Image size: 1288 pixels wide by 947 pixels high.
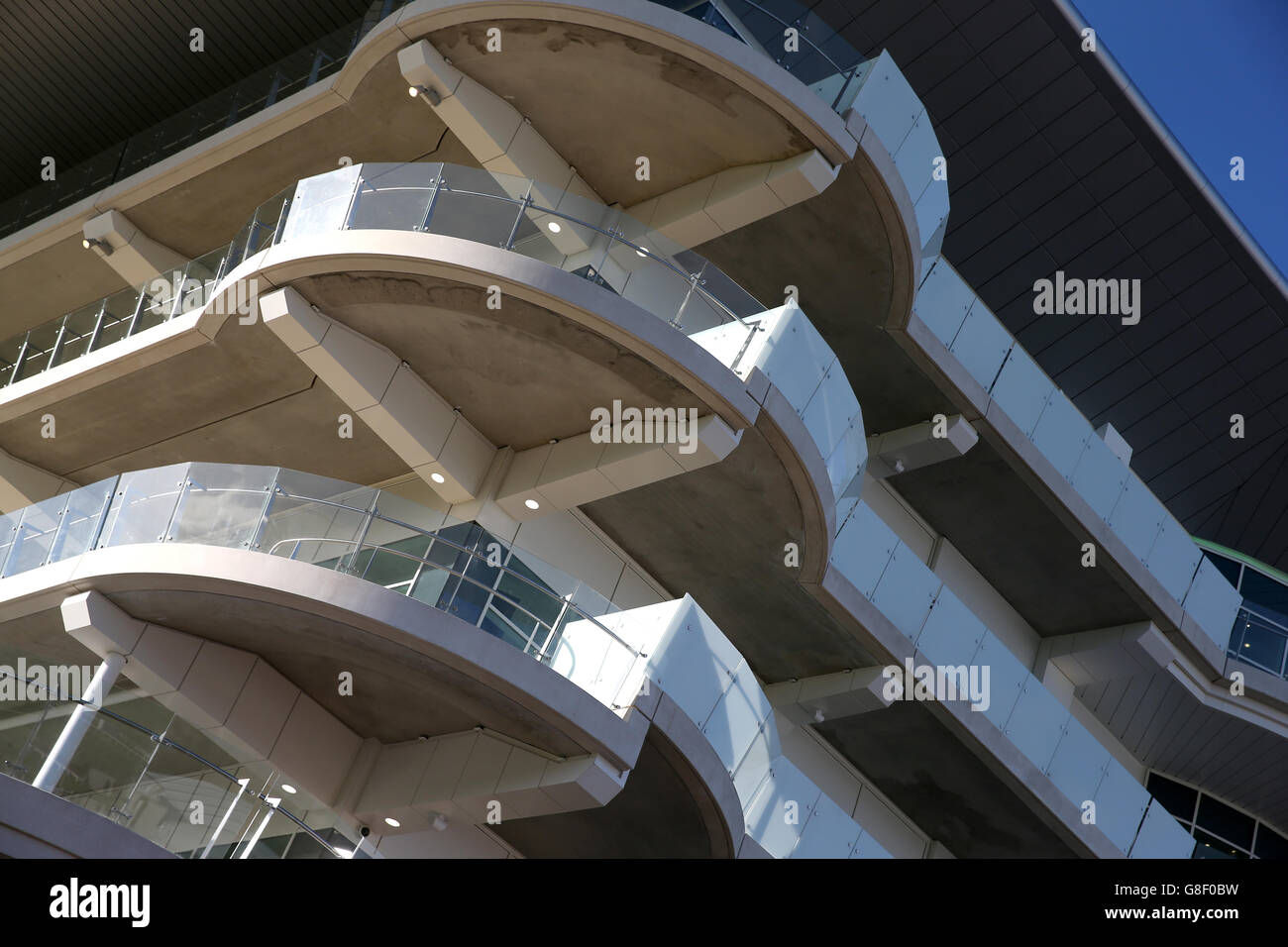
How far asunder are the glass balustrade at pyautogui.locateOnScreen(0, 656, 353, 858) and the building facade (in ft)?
0.10

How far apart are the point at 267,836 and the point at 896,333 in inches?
333

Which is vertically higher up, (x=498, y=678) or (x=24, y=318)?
(x=24, y=318)

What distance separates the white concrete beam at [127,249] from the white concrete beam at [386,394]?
5.08 metres

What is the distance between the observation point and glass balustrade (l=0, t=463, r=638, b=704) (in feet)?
37.6

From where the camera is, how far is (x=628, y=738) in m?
11.6

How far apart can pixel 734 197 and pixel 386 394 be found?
3.86 metres

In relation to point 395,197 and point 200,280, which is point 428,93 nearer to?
point 395,197

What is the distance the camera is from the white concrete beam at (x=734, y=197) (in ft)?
45.4

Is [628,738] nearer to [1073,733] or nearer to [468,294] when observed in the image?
[468,294]

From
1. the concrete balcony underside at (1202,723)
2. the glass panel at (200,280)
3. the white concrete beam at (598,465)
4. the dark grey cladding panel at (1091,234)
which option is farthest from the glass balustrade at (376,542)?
the concrete balcony underside at (1202,723)

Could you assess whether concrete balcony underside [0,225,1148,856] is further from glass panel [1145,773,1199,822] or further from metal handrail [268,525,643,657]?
glass panel [1145,773,1199,822]

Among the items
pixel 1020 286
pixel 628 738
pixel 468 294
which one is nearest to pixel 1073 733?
pixel 1020 286

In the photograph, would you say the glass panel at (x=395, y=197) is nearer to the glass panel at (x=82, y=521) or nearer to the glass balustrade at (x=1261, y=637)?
the glass panel at (x=82, y=521)
